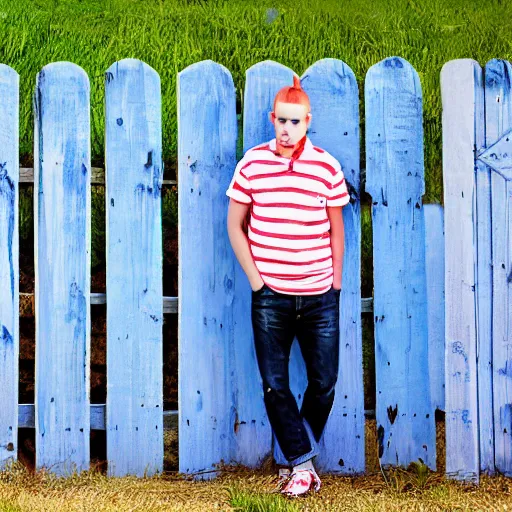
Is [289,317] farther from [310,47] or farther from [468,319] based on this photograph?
[310,47]

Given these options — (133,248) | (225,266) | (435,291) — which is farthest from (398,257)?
(133,248)

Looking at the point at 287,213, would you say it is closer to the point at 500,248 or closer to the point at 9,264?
the point at 500,248

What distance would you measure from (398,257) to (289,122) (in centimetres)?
78

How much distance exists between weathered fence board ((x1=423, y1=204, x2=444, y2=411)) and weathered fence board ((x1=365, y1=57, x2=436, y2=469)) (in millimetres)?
24

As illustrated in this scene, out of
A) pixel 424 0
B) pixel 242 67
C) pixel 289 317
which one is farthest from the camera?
pixel 424 0

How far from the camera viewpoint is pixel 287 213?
3828 millimetres

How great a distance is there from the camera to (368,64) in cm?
470

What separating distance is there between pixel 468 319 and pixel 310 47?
160 centimetres

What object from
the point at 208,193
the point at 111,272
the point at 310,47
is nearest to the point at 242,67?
the point at 310,47

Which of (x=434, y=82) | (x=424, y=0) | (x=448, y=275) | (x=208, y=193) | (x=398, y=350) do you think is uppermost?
(x=424, y=0)

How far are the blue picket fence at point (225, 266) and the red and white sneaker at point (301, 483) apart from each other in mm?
259

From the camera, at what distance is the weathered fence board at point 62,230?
399 centimetres

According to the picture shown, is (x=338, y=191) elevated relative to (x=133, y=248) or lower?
elevated

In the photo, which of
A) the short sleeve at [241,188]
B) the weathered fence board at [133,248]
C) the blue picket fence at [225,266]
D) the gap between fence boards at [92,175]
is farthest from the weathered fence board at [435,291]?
the gap between fence boards at [92,175]
